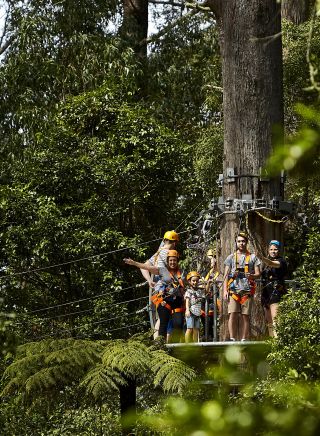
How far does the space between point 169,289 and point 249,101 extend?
2.45m

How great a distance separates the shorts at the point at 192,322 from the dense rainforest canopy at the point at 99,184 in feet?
1.45

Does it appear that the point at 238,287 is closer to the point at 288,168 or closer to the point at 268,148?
the point at 268,148

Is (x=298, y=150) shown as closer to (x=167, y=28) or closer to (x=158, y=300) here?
(x=158, y=300)

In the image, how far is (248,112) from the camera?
12.3 meters

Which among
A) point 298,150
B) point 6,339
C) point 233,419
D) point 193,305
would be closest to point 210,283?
point 193,305

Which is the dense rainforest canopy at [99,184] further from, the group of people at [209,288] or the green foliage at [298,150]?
the green foliage at [298,150]

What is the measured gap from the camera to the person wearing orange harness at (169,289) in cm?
1097

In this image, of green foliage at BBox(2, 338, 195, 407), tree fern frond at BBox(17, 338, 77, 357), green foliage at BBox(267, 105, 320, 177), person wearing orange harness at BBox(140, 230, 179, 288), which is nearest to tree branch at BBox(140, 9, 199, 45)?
person wearing orange harness at BBox(140, 230, 179, 288)

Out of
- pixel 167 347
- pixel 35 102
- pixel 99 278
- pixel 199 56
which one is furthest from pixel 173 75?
pixel 167 347

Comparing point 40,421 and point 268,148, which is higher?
point 268,148

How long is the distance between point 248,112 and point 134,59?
23.1 feet

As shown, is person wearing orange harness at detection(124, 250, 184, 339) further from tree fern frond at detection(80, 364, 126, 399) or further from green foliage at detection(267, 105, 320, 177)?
green foliage at detection(267, 105, 320, 177)

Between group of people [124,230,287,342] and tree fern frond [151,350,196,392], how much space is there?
0.21 m

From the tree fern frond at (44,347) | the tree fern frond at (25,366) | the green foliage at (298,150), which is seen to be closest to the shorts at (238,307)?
the tree fern frond at (44,347)
